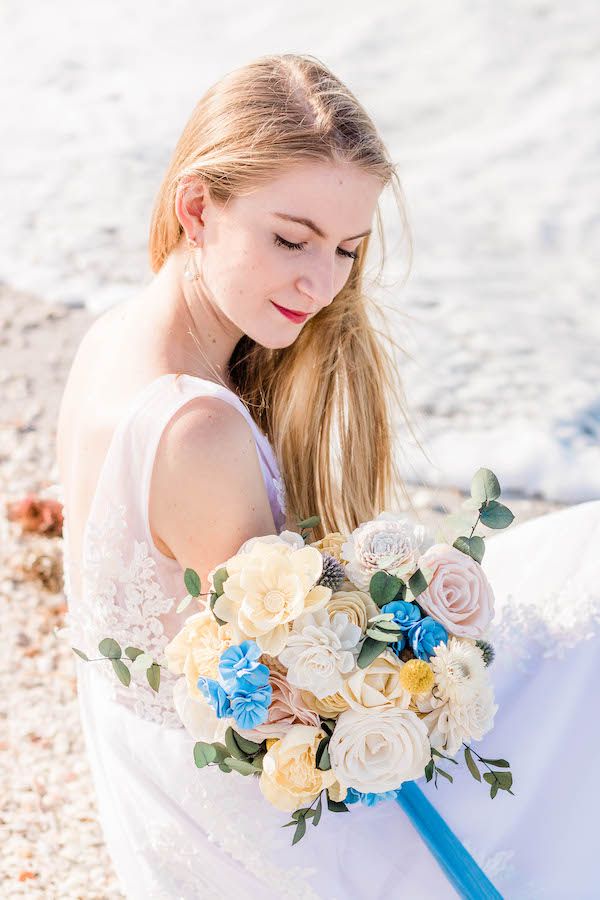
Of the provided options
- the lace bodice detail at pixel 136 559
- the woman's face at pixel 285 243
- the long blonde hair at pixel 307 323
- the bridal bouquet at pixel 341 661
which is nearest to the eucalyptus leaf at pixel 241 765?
the bridal bouquet at pixel 341 661

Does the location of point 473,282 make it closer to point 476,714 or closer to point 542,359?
point 542,359

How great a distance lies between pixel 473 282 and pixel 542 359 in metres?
1.71

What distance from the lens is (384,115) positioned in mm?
13031

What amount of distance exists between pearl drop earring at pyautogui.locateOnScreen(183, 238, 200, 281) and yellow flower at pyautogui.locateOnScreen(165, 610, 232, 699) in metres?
0.82

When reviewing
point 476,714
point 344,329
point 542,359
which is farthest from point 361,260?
point 542,359

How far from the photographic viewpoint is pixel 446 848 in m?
2.14

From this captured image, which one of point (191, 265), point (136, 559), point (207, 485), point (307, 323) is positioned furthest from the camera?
point (307, 323)

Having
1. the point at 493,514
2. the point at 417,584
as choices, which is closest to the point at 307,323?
the point at 493,514

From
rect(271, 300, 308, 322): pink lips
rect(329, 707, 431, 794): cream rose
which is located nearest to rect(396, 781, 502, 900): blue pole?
rect(329, 707, 431, 794): cream rose

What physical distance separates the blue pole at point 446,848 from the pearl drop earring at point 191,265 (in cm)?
119

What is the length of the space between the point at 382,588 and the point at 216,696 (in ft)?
1.15

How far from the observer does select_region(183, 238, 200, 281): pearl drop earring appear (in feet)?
8.04

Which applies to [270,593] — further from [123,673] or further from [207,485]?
[123,673]

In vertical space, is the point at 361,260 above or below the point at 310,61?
below
